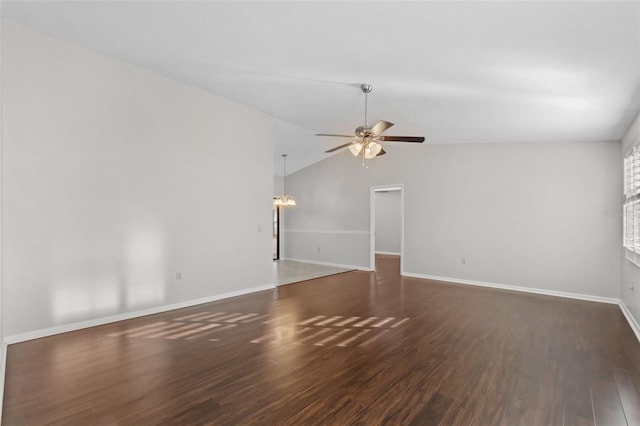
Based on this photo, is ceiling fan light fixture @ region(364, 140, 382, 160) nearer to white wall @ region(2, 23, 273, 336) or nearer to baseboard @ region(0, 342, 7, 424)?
white wall @ region(2, 23, 273, 336)

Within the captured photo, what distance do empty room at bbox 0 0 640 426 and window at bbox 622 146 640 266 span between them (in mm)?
98

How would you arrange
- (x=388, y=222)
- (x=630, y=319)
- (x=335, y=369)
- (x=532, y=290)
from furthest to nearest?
(x=388, y=222) → (x=532, y=290) → (x=630, y=319) → (x=335, y=369)

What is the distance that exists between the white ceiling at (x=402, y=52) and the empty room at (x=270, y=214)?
0.03m

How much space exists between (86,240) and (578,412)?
490 centimetres

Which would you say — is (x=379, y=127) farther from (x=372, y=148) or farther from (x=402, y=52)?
(x=402, y=52)

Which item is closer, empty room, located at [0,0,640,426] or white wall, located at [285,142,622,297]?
empty room, located at [0,0,640,426]

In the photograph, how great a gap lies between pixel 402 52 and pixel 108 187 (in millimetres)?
3738

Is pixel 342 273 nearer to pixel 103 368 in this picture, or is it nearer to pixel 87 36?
pixel 103 368

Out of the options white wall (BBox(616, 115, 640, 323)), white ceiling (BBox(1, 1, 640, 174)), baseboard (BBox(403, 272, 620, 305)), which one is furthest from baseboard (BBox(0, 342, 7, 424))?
baseboard (BBox(403, 272, 620, 305))

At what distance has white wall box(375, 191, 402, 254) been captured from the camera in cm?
1198

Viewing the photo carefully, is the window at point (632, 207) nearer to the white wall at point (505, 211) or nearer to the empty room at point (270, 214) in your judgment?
the empty room at point (270, 214)

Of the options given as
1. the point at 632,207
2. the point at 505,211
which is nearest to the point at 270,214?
the point at 505,211

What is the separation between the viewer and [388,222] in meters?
12.2

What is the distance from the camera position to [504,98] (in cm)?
394
